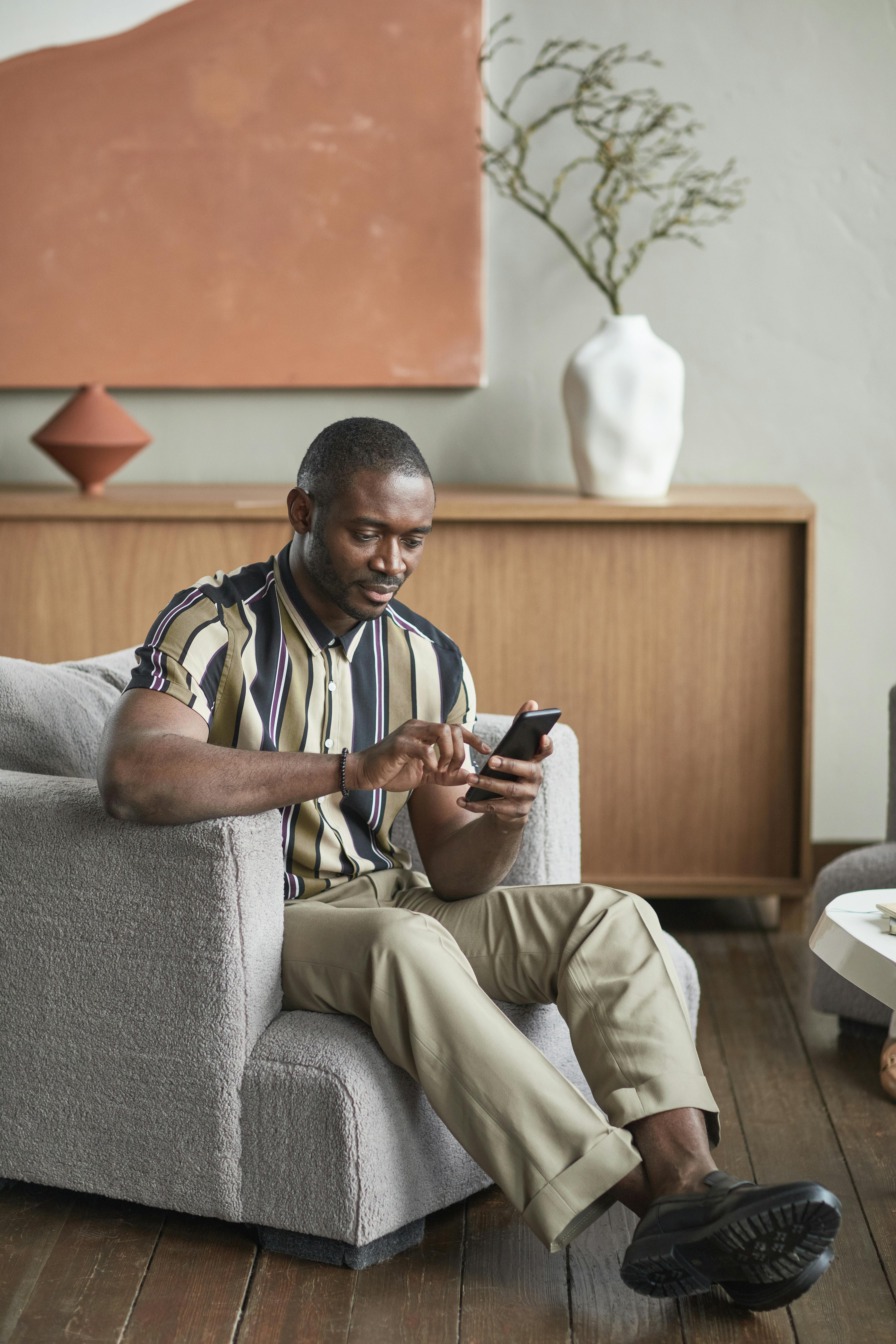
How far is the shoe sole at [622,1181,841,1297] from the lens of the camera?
1.53 meters

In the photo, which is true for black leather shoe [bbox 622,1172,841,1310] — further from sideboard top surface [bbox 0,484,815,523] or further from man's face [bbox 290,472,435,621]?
sideboard top surface [bbox 0,484,815,523]

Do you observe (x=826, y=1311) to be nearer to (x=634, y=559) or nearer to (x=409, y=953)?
(x=409, y=953)

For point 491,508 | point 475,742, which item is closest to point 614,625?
A: point 491,508

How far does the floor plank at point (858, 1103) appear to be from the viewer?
197 centimetres

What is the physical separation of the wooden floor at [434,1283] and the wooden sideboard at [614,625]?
986 mm

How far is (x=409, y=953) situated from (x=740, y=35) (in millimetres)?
2513

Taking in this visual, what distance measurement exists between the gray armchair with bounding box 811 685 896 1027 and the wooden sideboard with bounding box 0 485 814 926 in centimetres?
48

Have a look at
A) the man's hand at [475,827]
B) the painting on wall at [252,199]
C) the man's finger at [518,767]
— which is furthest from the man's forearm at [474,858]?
the painting on wall at [252,199]

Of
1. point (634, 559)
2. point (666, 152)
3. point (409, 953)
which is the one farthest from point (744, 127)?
point (409, 953)

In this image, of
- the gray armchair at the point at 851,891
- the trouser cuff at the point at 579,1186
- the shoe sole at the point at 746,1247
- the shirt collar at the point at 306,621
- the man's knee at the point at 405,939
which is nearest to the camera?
the shoe sole at the point at 746,1247

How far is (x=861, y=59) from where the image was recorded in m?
3.30

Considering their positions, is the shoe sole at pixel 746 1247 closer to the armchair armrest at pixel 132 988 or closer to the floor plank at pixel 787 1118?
the floor plank at pixel 787 1118

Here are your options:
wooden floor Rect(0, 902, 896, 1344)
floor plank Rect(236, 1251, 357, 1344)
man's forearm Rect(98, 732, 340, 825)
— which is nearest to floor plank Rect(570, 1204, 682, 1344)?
wooden floor Rect(0, 902, 896, 1344)

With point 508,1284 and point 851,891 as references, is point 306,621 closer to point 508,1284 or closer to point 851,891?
point 508,1284
